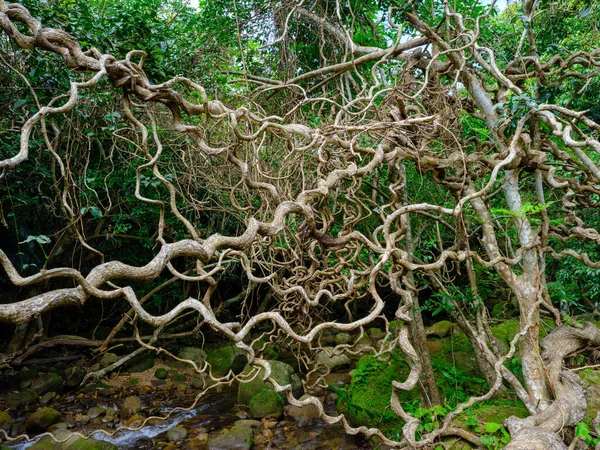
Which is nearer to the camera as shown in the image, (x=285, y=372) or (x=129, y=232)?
(x=285, y=372)

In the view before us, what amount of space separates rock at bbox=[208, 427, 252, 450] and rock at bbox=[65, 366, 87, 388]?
2.78m

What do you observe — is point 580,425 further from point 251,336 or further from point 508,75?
point 251,336

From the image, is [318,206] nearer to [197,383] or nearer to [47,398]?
[197,383]

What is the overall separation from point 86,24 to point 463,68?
3.59 meters

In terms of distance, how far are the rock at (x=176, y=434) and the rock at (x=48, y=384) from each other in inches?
88.9

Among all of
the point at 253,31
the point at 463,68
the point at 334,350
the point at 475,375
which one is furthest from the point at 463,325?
the point at 253,31

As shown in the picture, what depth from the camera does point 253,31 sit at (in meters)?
5.51

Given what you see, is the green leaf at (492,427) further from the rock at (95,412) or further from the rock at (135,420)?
the rock at (95,412)


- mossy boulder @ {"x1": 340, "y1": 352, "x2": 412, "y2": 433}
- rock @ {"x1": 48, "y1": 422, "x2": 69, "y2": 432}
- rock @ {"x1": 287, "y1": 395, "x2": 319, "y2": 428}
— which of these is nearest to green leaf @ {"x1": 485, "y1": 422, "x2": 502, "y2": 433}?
mossy boulder @ {"x1": 340, "y1": 352, "x2": 412, "y2": 433}

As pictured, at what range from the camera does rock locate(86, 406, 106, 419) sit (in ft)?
18.4

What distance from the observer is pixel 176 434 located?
5.05 metres

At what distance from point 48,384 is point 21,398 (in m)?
0.39

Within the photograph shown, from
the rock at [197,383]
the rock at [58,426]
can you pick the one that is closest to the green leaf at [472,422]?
the rock at [58,426]

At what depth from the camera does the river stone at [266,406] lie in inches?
216
